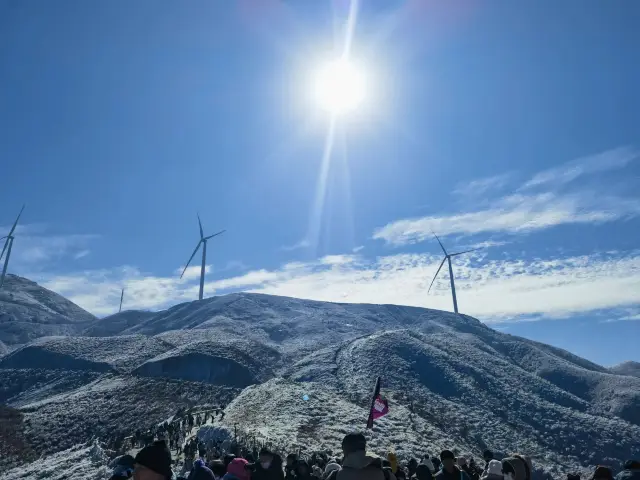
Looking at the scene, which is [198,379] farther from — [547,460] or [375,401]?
[375,401]

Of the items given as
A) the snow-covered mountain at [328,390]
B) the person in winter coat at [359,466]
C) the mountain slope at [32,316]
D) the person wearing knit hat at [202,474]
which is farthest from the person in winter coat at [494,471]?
the mountain slope at [32,316]

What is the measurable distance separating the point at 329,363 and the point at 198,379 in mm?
Answer: 21567

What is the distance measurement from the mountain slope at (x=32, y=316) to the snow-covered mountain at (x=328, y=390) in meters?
54.8

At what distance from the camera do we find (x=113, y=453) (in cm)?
3288

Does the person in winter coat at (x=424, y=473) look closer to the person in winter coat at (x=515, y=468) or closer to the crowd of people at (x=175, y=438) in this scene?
the person in winter coat at (x=515, y=468)

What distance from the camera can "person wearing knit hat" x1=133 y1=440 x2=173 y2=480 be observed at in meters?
4.96

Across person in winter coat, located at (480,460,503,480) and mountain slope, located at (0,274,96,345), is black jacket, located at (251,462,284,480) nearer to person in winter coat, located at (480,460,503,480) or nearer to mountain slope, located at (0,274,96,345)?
person in winter coat, located at (480,460,503,480)

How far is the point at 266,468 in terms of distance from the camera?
826 centimetres

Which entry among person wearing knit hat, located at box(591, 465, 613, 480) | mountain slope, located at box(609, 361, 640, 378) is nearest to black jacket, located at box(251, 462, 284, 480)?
person wearing knit hat, located at box(591, 465, 613, 480)

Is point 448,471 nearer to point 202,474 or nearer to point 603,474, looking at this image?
point 603,474

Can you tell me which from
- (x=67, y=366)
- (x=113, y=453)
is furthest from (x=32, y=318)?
(x=113, y=453)

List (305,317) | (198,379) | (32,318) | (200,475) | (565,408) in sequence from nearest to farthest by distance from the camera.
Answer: (200,475)
(565,408)
(198,379)
(305,317)
(32,318)

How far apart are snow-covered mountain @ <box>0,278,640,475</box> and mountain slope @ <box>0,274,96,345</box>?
54.8 metres

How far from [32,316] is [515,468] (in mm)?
187033
